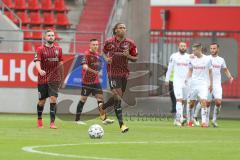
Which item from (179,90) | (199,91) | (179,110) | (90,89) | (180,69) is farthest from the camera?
(180,69)

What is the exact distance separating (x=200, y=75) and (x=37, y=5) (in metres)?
14.1

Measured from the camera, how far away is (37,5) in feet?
117

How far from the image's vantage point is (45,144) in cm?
1500

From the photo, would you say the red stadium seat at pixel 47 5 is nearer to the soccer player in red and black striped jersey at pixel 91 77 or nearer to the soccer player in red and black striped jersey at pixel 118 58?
the soccer player in red and black striped jersey at pixel 91 77

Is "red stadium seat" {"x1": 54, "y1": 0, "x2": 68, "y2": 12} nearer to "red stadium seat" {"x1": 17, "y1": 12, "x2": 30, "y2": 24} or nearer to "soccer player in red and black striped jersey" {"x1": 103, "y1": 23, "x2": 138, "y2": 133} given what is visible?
"red stadium seat" {"x1": 17, "y1": 12, "x2": 30, "y2": 24}

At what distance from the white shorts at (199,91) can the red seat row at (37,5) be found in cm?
1362

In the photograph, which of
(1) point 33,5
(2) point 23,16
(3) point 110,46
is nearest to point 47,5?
(1) point 33,5

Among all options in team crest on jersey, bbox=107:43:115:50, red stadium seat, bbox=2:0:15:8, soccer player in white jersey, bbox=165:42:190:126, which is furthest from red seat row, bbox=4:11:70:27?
team crest on jersey, bbox=107:43:115:50

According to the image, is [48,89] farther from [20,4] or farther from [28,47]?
[20,4]

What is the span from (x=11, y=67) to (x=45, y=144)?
13487mm

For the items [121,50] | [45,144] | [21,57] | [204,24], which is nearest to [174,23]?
[204,24]

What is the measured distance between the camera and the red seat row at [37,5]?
35156 mm

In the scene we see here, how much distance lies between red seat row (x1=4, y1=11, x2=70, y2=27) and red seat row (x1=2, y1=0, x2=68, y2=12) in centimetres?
23

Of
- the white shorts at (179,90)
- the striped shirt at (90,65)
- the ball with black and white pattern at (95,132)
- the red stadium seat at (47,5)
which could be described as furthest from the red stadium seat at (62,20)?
the ball with black and white pattern at (95,132)
